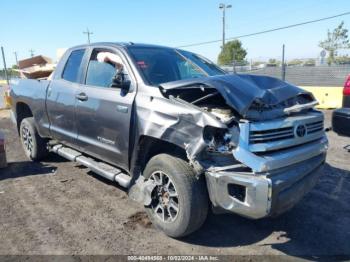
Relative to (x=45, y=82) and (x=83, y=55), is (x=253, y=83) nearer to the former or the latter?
(x=83, y=55)

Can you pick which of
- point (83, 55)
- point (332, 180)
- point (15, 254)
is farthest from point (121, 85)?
point (332, 180)

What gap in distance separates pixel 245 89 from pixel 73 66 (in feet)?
9.77

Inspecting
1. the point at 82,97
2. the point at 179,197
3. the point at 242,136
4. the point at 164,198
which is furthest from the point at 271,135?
the point at 82,97

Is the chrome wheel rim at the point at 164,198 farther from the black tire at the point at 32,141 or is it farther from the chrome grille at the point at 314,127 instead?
the black tire at the point at 32,141

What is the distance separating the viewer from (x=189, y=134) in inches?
128

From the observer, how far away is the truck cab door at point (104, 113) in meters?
4.01

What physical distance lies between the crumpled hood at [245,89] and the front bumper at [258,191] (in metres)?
0.60

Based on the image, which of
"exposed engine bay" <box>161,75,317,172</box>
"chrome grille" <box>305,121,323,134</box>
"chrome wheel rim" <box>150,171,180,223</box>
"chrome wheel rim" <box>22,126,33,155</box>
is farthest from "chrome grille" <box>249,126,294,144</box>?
"chrome wheel rim" <box>22,126,33,155</box>

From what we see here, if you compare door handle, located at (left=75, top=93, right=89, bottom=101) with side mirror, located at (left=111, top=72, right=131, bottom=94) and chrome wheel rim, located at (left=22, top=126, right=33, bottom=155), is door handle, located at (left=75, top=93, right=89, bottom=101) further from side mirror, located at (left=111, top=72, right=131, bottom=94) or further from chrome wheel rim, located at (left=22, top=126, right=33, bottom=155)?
chrome wheel rim, located at (left=22, top=126, right=33, bottom=155)

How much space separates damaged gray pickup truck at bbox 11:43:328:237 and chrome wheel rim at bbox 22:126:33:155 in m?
1.84

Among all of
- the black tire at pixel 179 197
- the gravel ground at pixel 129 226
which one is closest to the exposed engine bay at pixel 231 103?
the black tire at pixel 179 197

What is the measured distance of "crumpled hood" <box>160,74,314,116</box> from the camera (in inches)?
126

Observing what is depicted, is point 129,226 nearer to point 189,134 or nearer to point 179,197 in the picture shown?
point 179,197

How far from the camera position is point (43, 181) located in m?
5.48
